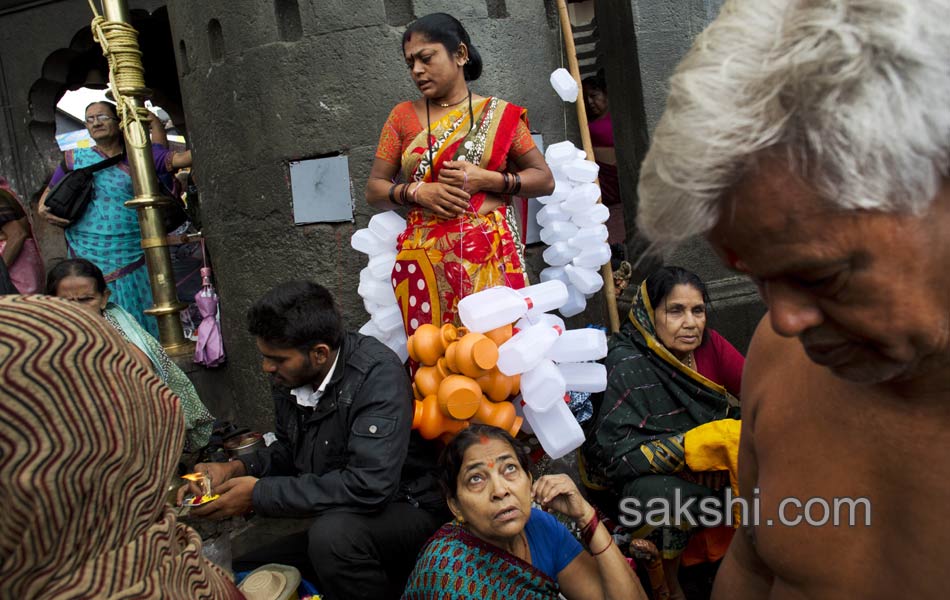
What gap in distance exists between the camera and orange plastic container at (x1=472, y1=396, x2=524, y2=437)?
2799 millimetres

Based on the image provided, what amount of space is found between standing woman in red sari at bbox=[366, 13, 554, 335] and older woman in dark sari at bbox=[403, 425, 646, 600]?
0.91 meters

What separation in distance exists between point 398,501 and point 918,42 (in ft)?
7.91

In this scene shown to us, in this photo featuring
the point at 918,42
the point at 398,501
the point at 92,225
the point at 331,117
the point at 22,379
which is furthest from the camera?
the point at 92,225

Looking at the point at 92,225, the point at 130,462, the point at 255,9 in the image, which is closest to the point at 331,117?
the point at 255,9

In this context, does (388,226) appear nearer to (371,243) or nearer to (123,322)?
(371,243)

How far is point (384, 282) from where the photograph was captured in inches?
137

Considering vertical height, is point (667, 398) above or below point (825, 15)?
below

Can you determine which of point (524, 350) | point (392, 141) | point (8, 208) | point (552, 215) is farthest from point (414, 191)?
point (8, 208)

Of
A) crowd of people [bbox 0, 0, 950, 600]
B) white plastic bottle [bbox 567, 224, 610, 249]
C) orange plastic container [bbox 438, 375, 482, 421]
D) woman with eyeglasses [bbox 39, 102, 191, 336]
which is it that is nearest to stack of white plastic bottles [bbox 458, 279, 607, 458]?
orange plastic container [bbox 438, 375, 482, 421]

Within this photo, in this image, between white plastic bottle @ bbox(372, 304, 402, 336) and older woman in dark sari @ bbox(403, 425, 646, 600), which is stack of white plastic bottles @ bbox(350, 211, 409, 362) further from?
older woman in dark sari @ bbox(403, 425, 646, 600)

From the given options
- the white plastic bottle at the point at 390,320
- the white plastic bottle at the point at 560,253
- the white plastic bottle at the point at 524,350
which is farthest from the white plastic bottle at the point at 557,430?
the white plastic bottle at the point at 560,253

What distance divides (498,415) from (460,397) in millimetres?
219

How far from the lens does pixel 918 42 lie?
0.68 metres

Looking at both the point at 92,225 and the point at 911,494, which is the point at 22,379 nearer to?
the point at 911,494
